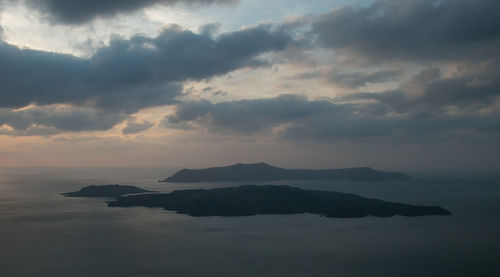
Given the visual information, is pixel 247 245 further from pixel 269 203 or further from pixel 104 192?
pixel 104 192

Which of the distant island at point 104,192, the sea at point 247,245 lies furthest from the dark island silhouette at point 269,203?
the distant island at point 104,192

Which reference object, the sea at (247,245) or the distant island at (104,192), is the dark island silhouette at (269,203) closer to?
the sea at (247,245)

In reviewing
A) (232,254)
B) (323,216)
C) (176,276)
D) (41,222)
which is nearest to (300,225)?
(323,216)

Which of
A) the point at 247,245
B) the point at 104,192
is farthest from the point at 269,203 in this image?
the point at 104,192

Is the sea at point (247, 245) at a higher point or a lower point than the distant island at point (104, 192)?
lower

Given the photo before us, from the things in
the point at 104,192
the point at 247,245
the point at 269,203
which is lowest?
the point at 247,245

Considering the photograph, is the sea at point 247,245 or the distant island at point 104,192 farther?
the distant island at point 104,192

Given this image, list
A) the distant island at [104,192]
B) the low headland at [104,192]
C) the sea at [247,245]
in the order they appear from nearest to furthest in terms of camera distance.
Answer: the sea at [247,245] < the low headland at [104,192] < the distant island at [104,192]
